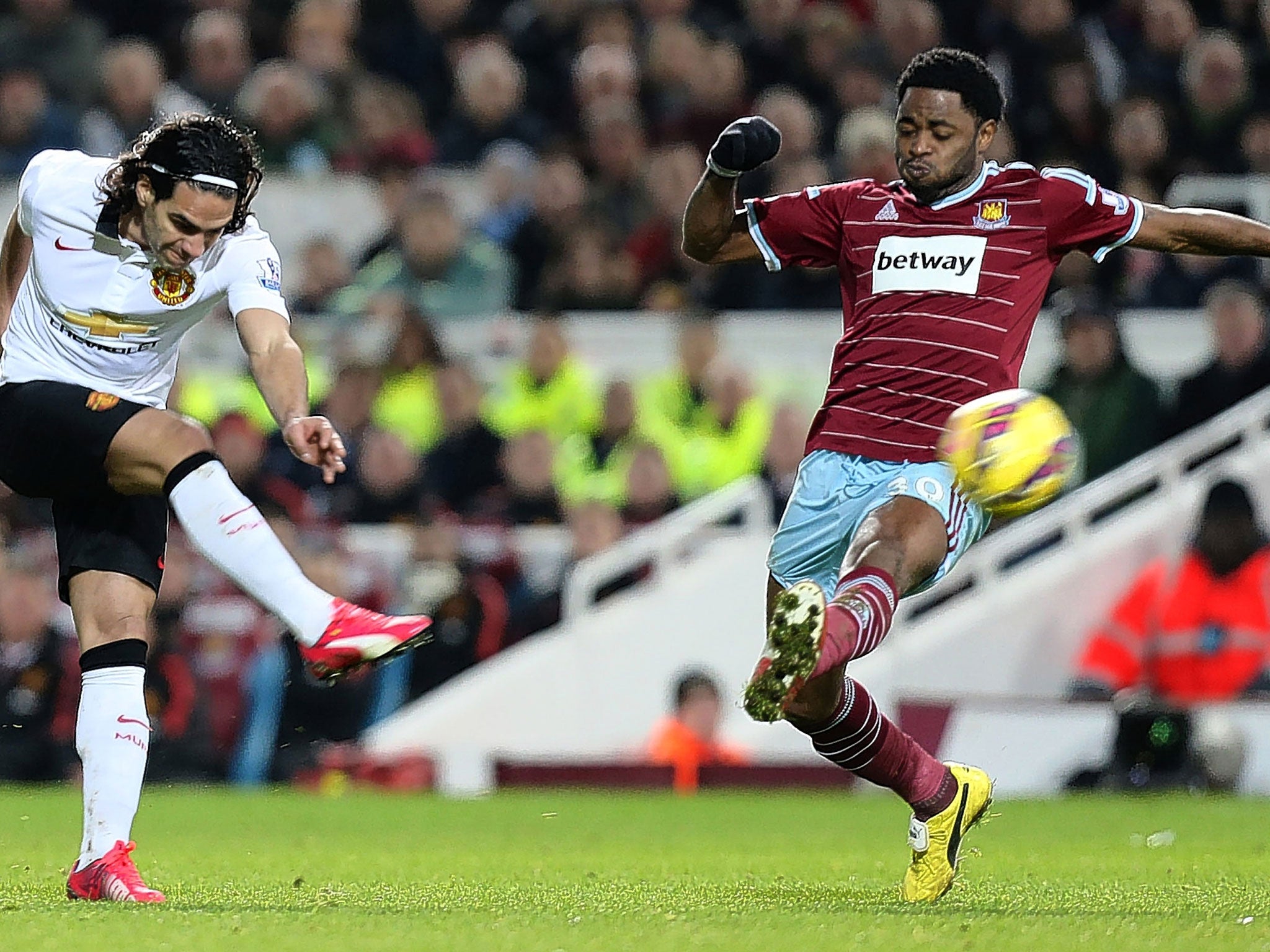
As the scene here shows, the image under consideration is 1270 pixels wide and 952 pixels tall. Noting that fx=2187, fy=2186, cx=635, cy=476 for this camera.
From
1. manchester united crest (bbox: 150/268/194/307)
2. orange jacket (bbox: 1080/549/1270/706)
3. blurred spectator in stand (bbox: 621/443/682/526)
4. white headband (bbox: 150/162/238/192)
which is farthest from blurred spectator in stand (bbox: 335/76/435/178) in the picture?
white headband (bbox: 150/162/238/192)

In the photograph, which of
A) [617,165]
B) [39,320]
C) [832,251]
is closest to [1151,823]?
[832,251]

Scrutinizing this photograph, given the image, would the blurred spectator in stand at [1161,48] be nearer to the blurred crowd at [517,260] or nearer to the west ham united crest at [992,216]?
the blurred crowd at [517,260]

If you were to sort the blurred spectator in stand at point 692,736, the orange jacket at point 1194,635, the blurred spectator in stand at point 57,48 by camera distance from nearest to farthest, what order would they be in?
the orange jacket at point 1194,635 < the blurred spectator in stand at point 692,736 < the blurred spectator in stand at point 57,48

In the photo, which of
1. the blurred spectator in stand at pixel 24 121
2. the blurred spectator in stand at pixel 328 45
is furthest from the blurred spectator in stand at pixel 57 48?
the blurred spectator in stand at pixel 328 45

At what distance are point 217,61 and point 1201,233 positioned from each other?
35.3 feet

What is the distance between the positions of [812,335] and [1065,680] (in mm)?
2954

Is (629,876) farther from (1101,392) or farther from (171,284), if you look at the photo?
(1101,392)

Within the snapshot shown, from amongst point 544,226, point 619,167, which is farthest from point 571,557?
point 619,167

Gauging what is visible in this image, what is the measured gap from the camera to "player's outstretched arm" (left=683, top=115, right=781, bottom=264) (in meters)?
6.53

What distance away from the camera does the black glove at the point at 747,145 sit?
6523 millimetres

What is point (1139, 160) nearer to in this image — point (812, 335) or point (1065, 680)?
point (812, 335)

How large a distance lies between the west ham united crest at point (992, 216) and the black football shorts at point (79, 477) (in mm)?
2566

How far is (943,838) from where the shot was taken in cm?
660

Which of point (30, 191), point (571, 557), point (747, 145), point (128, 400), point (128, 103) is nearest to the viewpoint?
point (128, 400)
